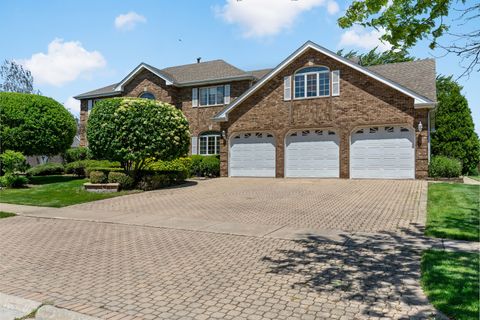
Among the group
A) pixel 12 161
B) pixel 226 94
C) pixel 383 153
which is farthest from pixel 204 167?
pixel 383 153

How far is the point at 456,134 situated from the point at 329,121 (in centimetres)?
1138

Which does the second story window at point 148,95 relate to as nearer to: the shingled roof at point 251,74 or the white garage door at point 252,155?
the shingled roof at point 251,74

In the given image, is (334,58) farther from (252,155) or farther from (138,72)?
(138,72)

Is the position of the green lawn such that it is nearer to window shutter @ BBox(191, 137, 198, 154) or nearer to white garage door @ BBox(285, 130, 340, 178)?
white garage door @ BBox(285, 130, 340, 178)

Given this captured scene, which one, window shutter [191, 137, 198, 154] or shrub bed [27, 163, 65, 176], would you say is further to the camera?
shrub bed [27, 163, 65, 176]

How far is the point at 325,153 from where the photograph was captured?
21438mm

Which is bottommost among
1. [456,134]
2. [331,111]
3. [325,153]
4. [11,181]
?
[11,181]

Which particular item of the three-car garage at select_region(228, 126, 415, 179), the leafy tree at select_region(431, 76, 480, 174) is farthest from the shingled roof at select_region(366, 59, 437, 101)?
the leafy tree at select_region(431, 76, 480, 174)

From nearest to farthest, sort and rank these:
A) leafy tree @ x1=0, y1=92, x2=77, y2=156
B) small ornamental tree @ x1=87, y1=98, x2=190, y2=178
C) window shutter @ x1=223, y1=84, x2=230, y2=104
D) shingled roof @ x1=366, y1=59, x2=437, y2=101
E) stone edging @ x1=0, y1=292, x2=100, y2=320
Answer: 1. stone edging @ x1=0, y1=292, x2=100, y2=320
2. small ornamental tree @ x1=87, y1=98, x2=190, y2=178
3. shingled roof @ x1=366, y1=59, x2=437, y2=101
4. leafy tree @ x1=0, y1=92, x2=77, y2=156
5. window shutter @ x1=223, y1=84, x2=230, y2=104

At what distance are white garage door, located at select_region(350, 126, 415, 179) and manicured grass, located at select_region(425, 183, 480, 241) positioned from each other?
3.96 meters

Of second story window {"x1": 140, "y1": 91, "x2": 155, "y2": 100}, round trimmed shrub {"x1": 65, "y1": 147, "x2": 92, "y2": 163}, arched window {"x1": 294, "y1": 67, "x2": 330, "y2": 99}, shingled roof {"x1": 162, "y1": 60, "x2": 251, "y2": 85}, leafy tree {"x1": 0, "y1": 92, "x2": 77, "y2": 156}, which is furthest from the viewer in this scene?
round trimmed shrub {"x1": 65, "y1": 147, "x2": 92, "y2": 163}

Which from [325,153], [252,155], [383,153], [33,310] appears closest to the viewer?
[33,310]

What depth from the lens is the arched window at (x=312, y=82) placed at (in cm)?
2156

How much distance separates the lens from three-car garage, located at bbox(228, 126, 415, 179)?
19.6 m
